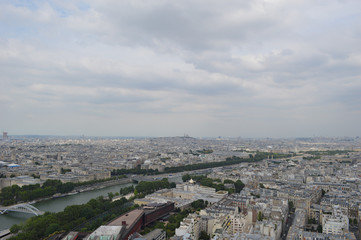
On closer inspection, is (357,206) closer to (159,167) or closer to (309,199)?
(309,199)

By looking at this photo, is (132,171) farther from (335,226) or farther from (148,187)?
(335,226)

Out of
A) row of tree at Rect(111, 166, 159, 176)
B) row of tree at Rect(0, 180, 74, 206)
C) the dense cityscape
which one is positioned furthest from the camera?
row of tree at Rect(111, 166, 159, 176)

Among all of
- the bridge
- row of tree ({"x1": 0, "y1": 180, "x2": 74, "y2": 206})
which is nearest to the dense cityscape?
row of tree ({"x1": 0, "y1": 180, "x2": 74, "y2": 206})

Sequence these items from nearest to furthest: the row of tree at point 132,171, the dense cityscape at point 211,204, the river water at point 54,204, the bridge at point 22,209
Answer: the dense cityscape at point 211,204, the river water at point 54,204, the bridge at point 22,209, the row of tree at point 132,171

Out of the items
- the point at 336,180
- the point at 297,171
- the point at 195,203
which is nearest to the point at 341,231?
the point at 195,203

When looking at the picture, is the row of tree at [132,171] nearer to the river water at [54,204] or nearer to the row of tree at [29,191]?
the river water at [54,204]

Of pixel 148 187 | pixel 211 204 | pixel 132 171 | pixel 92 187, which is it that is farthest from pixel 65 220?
pixel 132 171

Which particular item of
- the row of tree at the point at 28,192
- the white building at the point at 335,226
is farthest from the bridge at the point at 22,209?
the white building at the point at 335,226

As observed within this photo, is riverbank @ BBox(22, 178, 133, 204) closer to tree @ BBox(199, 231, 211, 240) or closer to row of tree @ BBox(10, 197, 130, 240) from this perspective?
row of tree @ BBox(10, 197, 130, 240)
